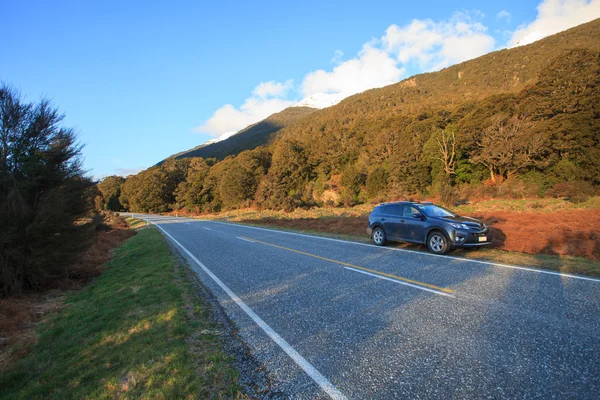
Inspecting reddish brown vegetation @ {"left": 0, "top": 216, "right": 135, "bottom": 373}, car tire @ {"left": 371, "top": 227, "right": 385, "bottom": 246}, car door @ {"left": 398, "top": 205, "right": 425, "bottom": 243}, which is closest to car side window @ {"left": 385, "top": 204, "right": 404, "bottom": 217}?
car door @ {"left": 398, "top": 205, "right": 425, "bottom": 243}

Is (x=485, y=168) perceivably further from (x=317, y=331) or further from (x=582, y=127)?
(x=317, y=331)

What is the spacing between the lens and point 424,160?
121 ft

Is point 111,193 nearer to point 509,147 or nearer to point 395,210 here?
point 509,147

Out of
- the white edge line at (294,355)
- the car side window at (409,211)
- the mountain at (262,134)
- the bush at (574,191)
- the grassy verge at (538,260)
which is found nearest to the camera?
the white edge line at (294,355)

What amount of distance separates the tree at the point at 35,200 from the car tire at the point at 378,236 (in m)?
9.87

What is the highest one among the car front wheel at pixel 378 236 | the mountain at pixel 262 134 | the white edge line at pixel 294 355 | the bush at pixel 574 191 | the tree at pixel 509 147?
the mountain at pixel 262 134

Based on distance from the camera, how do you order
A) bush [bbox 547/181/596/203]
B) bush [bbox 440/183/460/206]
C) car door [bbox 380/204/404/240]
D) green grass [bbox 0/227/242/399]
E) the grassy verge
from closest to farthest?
1. green grass [bbox 0/227/242/399]
2. the grassy verge
3. car door [bbox 380/204/404/240]
4. bush [bbox 547/181/596/203]
5. bush [bbox 440/183/460/206]

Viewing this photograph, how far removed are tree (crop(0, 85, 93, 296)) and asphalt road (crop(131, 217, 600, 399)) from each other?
491 cm

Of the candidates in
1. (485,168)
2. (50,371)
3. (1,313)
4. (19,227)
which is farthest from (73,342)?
(485,168)

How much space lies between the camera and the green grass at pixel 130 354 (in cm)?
295

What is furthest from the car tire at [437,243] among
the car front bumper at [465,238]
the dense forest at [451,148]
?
the dense forest at [451,148]

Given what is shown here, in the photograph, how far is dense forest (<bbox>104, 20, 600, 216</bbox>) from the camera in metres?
26.1

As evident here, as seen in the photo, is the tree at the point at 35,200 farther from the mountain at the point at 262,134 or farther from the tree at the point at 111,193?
the tree at the point at 111,193

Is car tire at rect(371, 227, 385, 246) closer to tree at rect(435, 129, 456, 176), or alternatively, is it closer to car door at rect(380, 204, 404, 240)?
car door at rect(380, 204, 404, 240)
